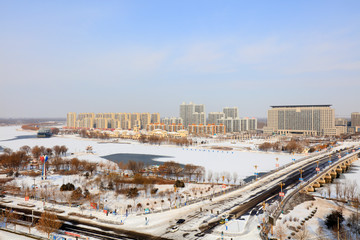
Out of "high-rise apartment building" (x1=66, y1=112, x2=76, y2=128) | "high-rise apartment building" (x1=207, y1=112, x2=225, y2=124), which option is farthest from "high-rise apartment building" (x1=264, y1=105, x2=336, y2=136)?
"high-rise apartment building" (x1=66, y1=112, x2=76, y2=128)

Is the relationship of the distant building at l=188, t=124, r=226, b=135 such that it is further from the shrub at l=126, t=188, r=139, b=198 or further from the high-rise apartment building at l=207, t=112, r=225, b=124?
the shrub at l=126, t=188, r=139, b=198

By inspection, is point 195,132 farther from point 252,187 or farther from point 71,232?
point 71,232

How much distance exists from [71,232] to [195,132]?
10322 cm

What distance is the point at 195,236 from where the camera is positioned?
1602 cm

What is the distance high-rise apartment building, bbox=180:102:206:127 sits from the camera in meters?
147

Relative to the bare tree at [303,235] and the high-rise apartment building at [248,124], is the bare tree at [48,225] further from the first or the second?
the high-rise apartment building at [248,124]

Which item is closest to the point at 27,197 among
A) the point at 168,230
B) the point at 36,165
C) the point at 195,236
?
the point at 168,230

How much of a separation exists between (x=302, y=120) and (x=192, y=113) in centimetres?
5960

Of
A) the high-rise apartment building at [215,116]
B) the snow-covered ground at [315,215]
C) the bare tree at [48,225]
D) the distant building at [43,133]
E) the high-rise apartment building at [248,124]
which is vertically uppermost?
the high-rise apartment building at [215,116]

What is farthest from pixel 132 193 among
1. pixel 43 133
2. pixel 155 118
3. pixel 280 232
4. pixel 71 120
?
pixel 71 120

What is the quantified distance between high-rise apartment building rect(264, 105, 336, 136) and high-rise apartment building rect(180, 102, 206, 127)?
121ft

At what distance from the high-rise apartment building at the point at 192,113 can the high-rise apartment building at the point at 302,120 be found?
3695cm

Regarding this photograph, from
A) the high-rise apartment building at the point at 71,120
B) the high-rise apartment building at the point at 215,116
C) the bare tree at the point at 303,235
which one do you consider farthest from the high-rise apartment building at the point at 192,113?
the bare tree at the point at 303,235

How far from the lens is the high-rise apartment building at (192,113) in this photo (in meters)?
147
